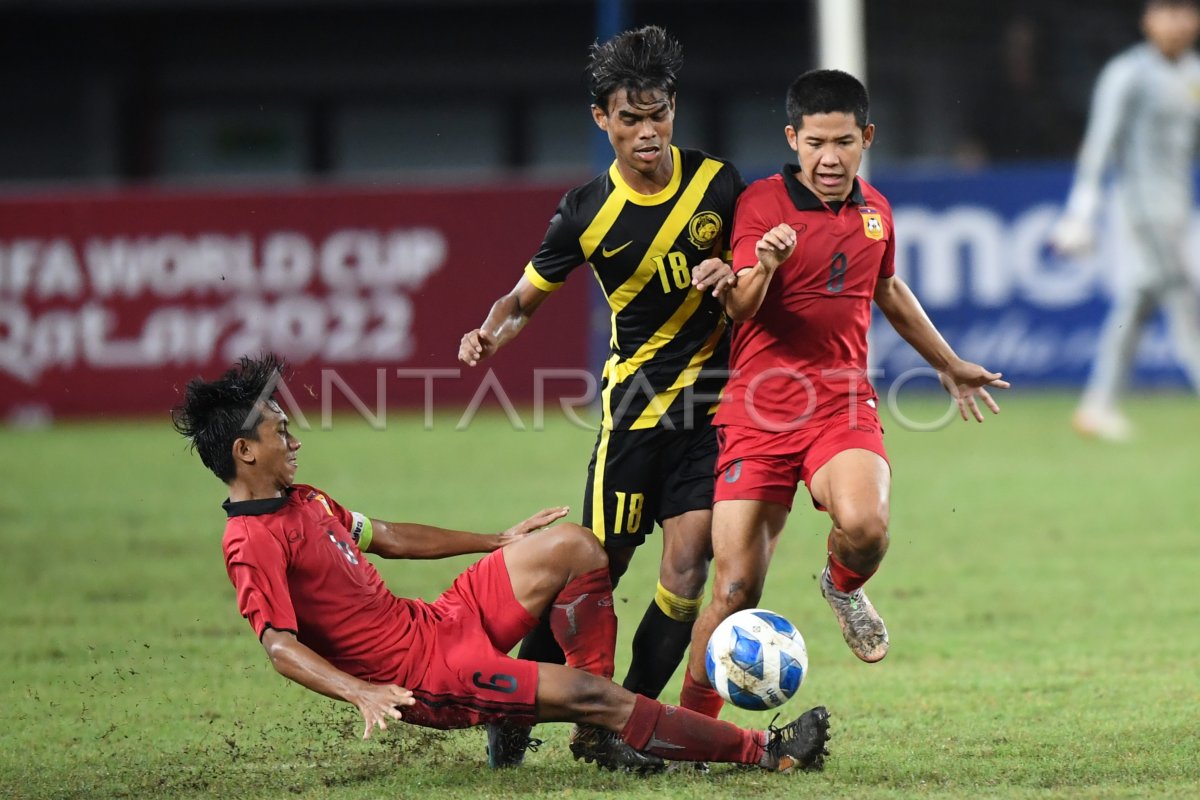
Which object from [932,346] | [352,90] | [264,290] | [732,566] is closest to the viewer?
[732,566]

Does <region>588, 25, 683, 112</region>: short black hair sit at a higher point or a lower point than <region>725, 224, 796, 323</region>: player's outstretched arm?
higher

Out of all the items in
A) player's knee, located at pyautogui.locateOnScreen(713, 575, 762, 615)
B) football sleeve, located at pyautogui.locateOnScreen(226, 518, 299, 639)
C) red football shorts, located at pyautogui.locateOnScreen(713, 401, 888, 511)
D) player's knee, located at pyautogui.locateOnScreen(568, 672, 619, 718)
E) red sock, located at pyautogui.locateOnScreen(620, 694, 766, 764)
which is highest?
red football shorts, located at pyautogui.locateOnScreen(713, 401, 888, 511)

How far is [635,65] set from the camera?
528 cm

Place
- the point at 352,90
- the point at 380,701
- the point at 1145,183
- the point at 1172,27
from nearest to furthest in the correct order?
the point at 380,701
the point at 1172,27
the point at 1145,183
the point at 352,90

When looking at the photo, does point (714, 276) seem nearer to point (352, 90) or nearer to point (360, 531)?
point (360, 531)

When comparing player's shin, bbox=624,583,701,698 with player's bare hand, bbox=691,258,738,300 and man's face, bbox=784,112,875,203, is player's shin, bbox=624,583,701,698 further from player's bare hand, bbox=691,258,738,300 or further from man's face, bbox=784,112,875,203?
man's face, bbox=784,112,875,203

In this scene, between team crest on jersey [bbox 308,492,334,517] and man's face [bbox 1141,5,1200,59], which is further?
man's face [bbox 1141,5,1200,59]

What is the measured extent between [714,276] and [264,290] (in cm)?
957

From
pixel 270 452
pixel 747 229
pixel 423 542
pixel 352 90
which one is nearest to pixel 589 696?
pixel 423 542


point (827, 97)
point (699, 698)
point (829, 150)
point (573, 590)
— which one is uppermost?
point (827, 97)

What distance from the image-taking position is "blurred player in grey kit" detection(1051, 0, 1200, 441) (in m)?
12.1

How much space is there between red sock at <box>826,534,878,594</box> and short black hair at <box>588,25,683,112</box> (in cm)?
148

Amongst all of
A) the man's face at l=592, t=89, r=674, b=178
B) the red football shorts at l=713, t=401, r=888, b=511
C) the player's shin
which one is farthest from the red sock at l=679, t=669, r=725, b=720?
the man's face at l=592, t=89, r=674, b=178

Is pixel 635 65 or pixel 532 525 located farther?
pixel 532 525
